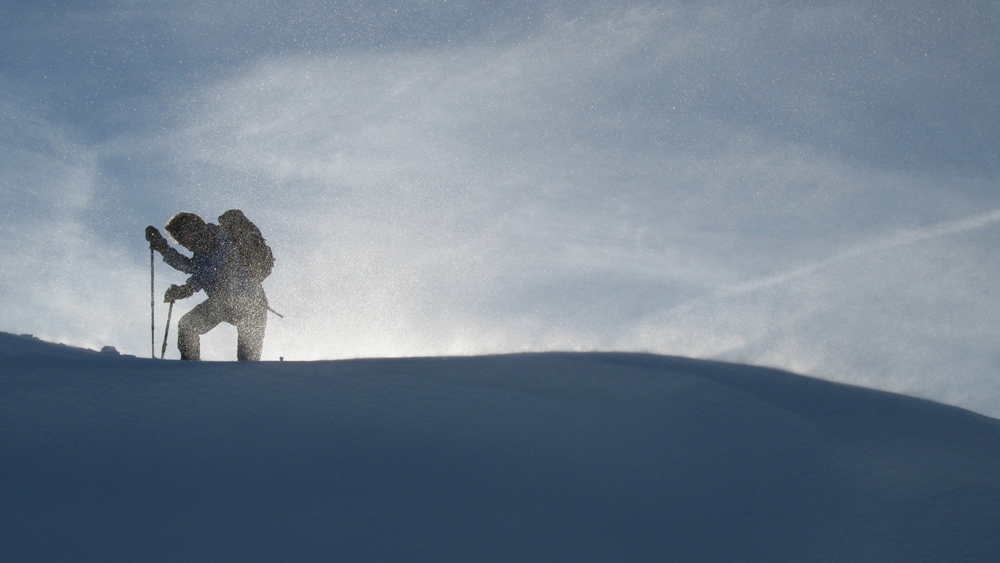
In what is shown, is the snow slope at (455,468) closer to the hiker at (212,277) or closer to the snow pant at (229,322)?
the snow pant at (229,322)

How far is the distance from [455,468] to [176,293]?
6070 mm

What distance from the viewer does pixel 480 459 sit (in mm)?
4578

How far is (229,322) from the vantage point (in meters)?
9.02

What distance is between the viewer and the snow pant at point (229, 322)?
862 centimetres

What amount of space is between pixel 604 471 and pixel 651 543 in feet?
2.23

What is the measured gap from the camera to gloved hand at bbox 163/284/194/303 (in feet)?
29.7

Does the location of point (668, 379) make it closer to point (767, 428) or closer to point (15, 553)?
point (767, 428)

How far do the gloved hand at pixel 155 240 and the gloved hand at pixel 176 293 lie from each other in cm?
52

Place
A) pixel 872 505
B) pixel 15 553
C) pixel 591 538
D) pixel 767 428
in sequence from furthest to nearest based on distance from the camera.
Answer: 1. pixel 767 428
2. pixel 872 505
3. pixel 591 538
4. pixel 15 553

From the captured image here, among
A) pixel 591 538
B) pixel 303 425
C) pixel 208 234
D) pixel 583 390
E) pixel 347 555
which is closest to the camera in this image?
pixel 347 555

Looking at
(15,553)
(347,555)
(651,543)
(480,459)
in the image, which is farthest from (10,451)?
(651,543)

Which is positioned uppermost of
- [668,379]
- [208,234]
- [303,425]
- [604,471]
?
[208,234]

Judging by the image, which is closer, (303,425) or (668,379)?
(303,425)

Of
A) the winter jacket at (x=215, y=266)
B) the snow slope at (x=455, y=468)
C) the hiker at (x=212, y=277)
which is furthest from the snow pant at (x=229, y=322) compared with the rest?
the snow slope at (x=455, y=468)
